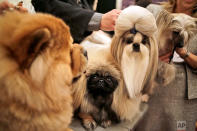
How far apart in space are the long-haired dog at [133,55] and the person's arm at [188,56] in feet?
0.68

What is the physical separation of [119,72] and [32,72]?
496 mm

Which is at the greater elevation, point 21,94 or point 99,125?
point 21,94

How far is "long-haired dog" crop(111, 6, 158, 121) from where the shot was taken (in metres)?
1.03

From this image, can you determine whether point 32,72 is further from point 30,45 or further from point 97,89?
point 97,89

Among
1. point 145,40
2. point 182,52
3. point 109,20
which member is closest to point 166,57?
point 182,52

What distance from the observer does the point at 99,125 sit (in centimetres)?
114

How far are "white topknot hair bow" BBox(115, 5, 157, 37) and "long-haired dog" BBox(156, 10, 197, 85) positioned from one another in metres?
0.12

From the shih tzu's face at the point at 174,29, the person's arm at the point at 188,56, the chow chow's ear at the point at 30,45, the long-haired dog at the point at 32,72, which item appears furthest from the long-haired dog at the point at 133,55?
the chow chow's ear at the point at 30,45

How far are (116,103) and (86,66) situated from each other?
0.82 ft

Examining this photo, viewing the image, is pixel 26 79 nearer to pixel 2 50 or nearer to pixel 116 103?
pixel 2 50

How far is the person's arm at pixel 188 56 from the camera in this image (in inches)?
48.4

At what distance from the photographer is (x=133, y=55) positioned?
106cm

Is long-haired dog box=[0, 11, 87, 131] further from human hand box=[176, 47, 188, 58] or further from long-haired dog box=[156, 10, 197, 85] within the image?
human hand box=[176, 47, 188, 58]

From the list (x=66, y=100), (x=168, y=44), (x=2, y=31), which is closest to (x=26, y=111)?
(x=66, y=100)
